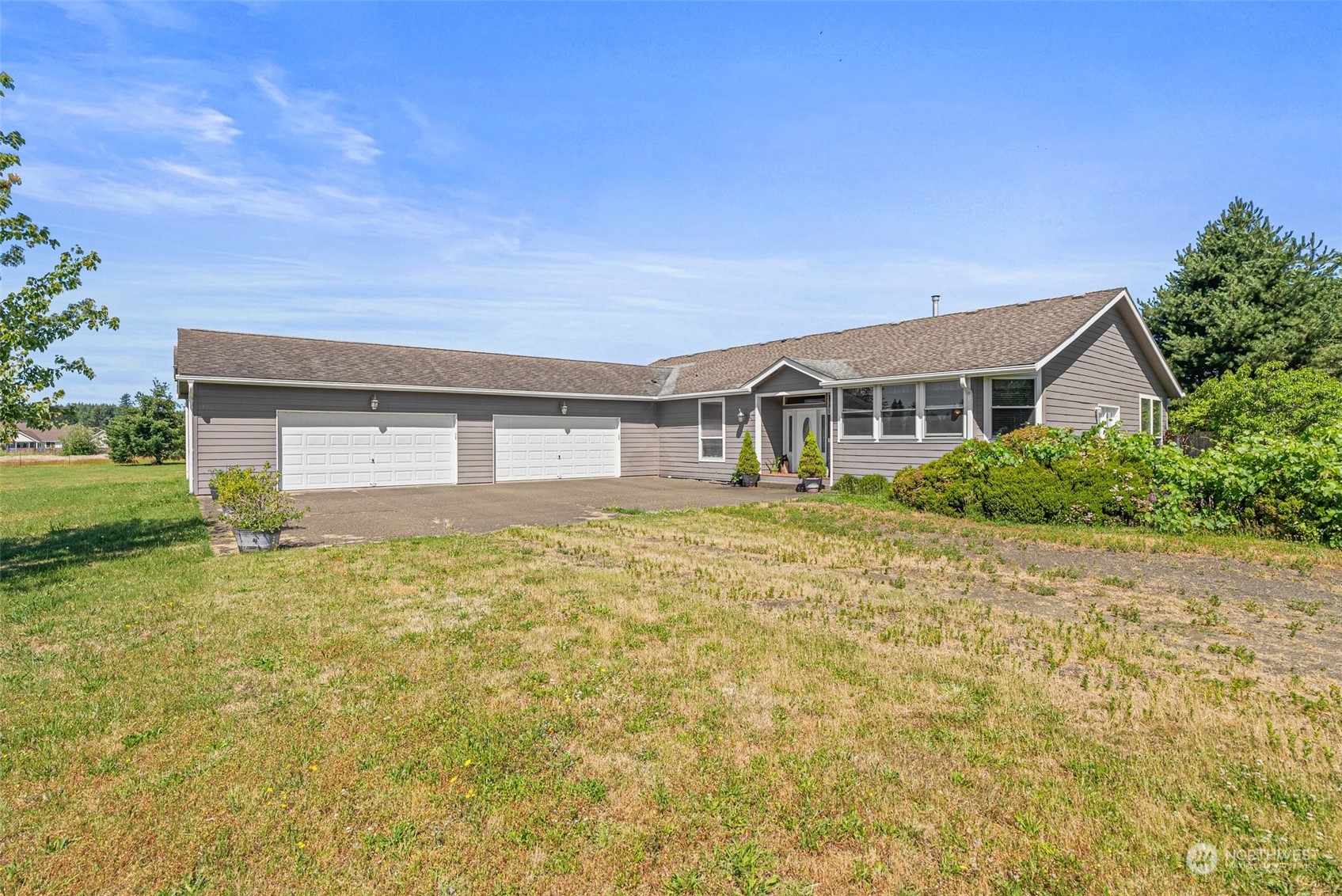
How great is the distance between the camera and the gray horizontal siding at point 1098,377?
1565 centimetres

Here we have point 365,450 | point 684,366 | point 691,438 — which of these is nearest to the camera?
point 365,450

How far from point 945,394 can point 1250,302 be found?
15.0 m

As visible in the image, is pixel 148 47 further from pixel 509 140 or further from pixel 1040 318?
pixel 1040 318

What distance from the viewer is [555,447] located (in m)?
22.9

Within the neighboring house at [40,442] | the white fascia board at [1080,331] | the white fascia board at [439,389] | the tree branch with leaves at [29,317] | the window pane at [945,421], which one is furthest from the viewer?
the neighboring house at [40,442]

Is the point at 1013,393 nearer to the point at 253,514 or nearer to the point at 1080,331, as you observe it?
the point at 1080,331

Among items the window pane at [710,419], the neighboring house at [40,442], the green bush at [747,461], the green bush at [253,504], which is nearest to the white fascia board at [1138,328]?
the green bush at [747,461]

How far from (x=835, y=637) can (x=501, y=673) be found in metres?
2.66

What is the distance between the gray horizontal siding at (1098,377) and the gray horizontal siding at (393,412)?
13.4m

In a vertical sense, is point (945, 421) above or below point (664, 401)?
below

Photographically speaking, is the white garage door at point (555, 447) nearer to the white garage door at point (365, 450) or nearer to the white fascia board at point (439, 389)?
the white fascia board at point (439, 389)

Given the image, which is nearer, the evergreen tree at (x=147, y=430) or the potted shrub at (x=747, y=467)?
the potted shrub at (x=747, y=467)

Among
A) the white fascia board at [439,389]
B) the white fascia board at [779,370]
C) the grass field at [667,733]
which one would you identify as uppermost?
the white fascia board at [779,370]

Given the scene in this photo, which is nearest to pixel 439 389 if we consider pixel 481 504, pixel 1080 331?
pixel 481 504
